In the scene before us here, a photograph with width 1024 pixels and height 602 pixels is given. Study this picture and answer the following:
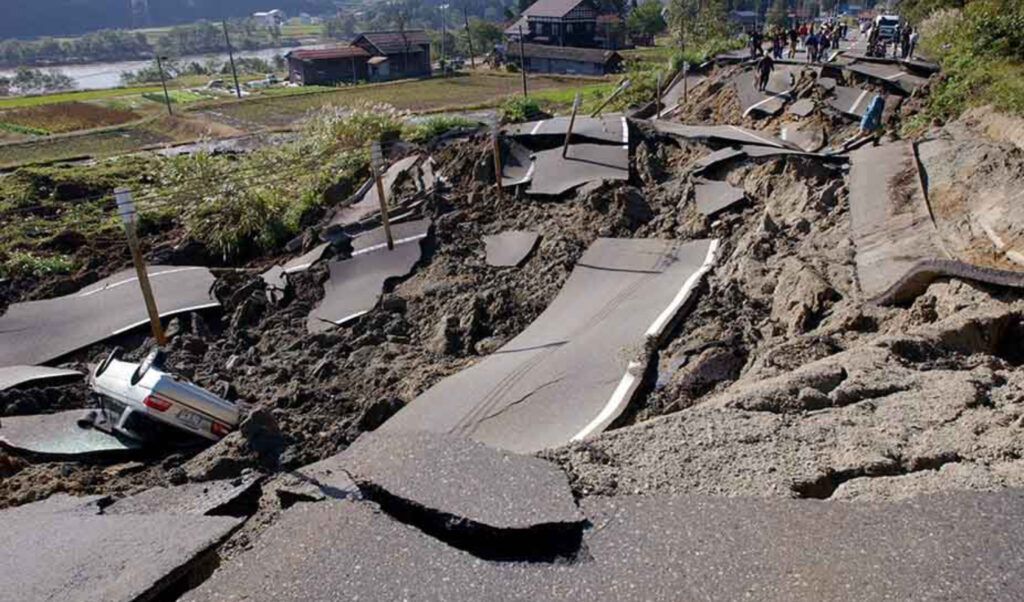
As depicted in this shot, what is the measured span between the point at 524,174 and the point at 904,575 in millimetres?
11941

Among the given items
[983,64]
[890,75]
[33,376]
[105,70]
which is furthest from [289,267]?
[105,70]

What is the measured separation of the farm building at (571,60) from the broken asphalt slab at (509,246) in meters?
46.7

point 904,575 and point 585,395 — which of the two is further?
point 585,395

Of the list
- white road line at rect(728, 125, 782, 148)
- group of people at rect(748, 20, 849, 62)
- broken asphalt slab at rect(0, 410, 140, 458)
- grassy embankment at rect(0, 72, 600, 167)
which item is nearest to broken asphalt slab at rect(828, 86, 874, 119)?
white road line at rect(728, 125, 782, 148)

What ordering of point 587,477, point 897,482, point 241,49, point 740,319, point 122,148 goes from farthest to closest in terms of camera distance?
point 241,49, point 122,148, point 740,319, point 587,477, point 897,482

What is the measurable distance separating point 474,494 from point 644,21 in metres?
80.2

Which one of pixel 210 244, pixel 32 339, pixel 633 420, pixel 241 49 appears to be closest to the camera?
pixel 633 420

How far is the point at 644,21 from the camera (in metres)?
77.1

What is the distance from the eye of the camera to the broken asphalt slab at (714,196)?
11.3 metres


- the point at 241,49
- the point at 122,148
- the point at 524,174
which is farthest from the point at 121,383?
the point at 241,49

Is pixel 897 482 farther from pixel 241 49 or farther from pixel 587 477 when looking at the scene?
pixel 241 49

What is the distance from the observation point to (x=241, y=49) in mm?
125875

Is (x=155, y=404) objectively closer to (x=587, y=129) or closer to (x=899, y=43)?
(x=587, y=129)

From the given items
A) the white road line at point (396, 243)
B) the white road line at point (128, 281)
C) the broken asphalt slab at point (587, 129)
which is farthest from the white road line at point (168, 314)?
the broken asphalt slab at point (587, 129)
